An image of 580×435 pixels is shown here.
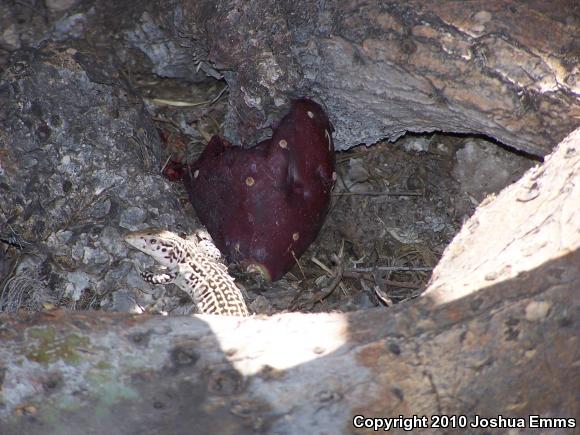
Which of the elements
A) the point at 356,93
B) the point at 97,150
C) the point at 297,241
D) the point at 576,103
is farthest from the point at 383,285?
the point at 97,150

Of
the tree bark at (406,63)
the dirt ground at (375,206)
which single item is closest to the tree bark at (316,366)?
the tree bark at (406,63)

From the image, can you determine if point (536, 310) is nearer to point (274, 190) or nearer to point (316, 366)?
point (316, 366)

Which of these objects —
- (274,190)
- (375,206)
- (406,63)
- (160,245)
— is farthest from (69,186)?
(406,63)

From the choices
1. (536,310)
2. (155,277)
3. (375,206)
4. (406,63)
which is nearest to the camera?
(536,310)

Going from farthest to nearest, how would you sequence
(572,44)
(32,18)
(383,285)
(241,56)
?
1. (32,18)
2. (383,285)
3. (241,56)
4. (572,44)

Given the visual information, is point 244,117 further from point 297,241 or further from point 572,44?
point 572,44
